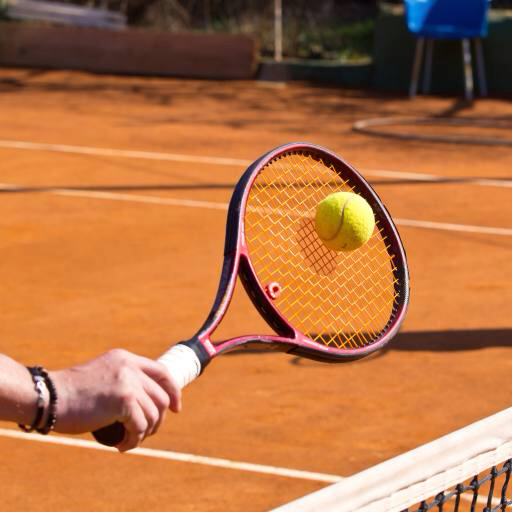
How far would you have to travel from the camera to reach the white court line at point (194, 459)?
3.90 metres

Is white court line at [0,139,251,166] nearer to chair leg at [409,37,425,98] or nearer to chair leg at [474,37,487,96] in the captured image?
chair leg at [409,37,425,98]

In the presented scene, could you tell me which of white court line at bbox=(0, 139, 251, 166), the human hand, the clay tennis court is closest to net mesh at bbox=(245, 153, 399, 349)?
the clay tennis court

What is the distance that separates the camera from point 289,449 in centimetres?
412

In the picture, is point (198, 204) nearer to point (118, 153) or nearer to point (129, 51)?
point (118, 153)

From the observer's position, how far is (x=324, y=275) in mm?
3025

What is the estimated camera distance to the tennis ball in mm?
2904

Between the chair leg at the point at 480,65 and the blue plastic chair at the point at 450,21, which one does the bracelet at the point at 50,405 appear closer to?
the blue plastic chair at the point at 450,21

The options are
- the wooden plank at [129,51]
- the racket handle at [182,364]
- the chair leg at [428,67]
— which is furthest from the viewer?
the wooden plank at [129,51]

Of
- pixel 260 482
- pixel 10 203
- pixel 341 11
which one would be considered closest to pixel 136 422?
pixel 260 482

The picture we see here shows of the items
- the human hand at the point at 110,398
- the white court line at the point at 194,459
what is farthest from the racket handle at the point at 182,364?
the white court line at the point at 194,459

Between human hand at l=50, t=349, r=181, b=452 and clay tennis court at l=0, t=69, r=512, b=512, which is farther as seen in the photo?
clay tennis court at l=0, t=69, r=512, b=512

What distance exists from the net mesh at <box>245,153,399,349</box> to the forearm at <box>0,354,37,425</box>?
3.65 ft

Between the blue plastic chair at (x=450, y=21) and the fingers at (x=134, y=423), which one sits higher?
the fingers at (x=134, y=423)

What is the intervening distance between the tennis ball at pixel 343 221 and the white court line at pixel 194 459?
1165 millimetres
